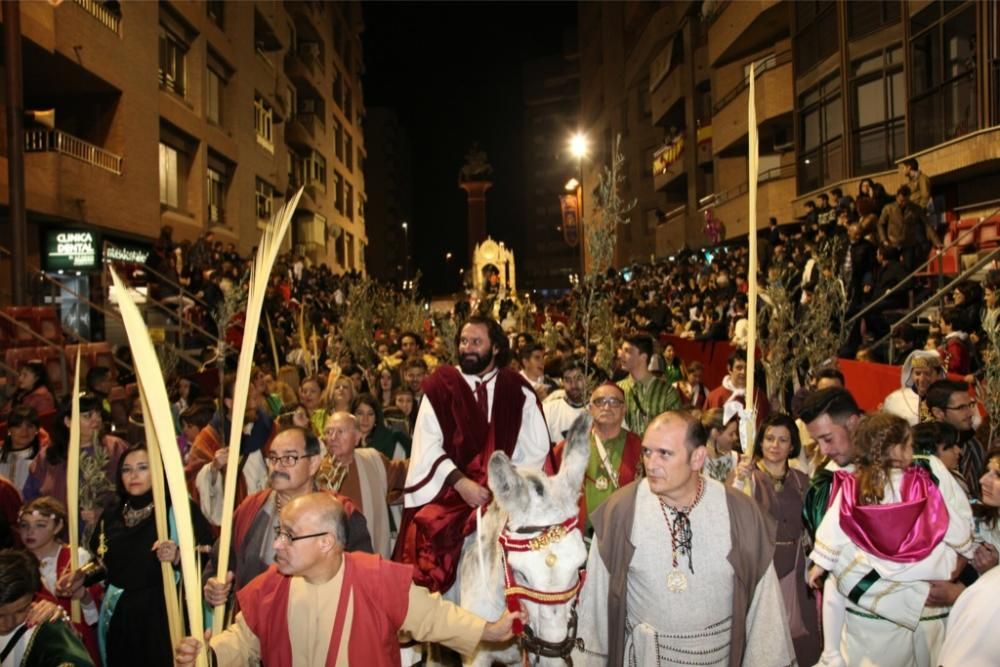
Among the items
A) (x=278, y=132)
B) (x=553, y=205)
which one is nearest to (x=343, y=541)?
(x=278, y=132)

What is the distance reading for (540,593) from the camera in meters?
3.60

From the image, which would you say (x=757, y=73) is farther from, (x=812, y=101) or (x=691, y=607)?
(x=691, y=607)

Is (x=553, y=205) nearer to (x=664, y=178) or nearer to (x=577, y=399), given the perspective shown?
(x=664, y=178)

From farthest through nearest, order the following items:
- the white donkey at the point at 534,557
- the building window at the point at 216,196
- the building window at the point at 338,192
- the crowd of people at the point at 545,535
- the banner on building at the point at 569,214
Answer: the building window at the point at 338,192 → the banner on building at the point at 569,214 → the building window at the point at 216,196 → the white donkey at the point at 534,557 → the crowd of people at the point at 545,535

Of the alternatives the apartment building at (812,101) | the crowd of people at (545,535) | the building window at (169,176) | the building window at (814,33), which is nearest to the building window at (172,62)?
the building window at (169,176)

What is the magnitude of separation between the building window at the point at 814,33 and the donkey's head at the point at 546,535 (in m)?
20.7

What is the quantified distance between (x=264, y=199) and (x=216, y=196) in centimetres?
584

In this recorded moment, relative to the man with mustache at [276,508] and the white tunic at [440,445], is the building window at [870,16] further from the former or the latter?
the man with mustache at [276,508]

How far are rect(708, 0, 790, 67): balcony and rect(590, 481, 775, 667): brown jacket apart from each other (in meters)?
24.0

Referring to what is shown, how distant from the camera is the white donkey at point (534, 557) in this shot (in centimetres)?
357

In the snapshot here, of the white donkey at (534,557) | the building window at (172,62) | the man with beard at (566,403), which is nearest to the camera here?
the white donkey at (534,557)

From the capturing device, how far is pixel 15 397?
902 centimetres

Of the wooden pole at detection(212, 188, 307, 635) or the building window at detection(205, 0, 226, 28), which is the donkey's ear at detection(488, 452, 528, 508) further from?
the building window at detection(205, 0, 226, 28)

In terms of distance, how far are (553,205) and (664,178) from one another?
58.4m
